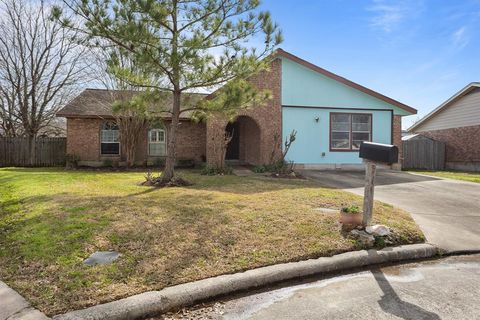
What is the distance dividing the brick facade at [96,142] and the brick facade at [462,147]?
1583cm

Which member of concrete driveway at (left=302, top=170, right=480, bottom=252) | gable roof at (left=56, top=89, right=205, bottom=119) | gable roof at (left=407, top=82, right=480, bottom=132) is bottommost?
concrete driveway at (left=302, top=170, right=480, bottom=252)

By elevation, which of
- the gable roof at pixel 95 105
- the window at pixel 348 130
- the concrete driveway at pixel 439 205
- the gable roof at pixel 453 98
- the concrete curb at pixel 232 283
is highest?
the gable roof at pixel 453 98

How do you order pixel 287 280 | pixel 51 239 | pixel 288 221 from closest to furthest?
pixel 287 280
pixel 51 239
pixel 288 221

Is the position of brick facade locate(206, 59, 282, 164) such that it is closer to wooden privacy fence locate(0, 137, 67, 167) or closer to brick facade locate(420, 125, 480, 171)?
wooden privacy fence locate(0, 137, 67, 167)

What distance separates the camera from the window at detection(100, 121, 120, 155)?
17250mm

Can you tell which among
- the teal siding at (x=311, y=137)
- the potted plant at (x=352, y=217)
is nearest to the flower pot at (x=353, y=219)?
the potted plant at (x=352, y=217)

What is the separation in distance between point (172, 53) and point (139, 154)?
9.87 meters

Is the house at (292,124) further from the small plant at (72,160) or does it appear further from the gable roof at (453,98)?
the gable roof at (453,98)

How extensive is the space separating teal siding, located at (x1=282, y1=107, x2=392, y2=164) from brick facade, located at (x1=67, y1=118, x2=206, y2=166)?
190 inches

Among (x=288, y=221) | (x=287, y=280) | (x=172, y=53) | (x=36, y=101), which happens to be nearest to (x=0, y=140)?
(x=36, y=101)

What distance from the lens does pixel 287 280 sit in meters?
3.77

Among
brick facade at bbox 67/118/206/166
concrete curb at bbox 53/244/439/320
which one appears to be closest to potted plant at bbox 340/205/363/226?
concrete curb at bbox 53/244/439/320

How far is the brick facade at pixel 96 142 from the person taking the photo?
16.9m

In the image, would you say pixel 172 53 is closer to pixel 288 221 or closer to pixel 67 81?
pixel 288 221
